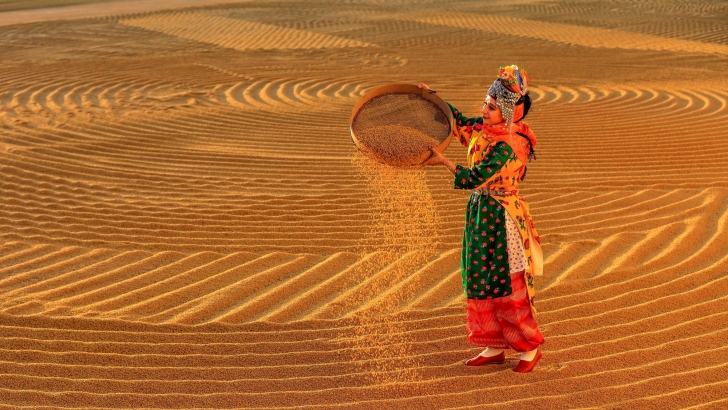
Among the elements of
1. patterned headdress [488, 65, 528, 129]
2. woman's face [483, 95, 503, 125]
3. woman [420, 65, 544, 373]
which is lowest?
woman [420, 65, 544, 373]

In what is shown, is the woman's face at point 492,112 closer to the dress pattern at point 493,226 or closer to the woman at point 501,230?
the woman at point 501,230

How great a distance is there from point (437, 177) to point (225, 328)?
3.35 m

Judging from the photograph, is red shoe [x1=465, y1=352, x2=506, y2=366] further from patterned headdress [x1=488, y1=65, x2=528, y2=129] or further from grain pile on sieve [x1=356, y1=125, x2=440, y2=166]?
patterned headdress [x1=488, y1=65, x2=528, y2=129]

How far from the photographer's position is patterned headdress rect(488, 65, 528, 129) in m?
3.56

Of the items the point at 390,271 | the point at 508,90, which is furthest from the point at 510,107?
the point at 390,271

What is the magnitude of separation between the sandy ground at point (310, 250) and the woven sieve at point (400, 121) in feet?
3.57

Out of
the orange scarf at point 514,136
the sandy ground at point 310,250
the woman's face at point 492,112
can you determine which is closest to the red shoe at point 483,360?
the sandy ground at point 310,250

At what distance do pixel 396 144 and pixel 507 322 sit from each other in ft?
3.32

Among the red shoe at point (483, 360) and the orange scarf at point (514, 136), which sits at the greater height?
the orange scarf at point (514, 136)

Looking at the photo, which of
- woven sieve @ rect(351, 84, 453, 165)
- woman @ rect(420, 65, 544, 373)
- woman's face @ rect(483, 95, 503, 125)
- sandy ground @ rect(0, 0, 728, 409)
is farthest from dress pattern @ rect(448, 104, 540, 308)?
sandy ground @ rect(0, 0, 728, 409)

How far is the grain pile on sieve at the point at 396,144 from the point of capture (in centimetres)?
381

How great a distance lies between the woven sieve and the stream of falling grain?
182 mm

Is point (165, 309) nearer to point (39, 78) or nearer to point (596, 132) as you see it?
point (596, 132)

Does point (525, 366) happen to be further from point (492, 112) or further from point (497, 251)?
point (492, 112)
